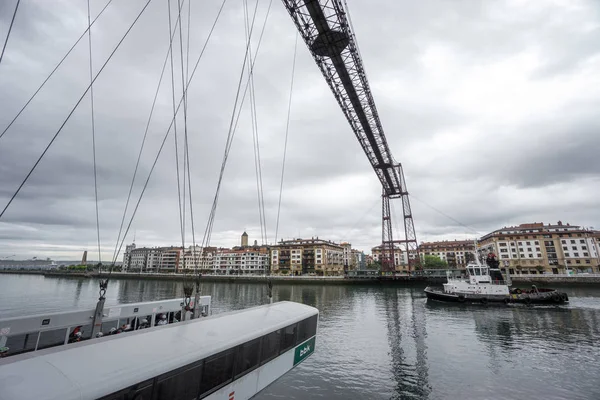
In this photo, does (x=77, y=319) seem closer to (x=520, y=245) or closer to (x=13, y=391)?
(x=13, y=391)

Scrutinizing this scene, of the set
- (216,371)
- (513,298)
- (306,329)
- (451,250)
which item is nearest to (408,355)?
(306,329)

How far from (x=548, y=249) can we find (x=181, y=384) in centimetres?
10773

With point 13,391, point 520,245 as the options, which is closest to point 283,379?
point 13,391

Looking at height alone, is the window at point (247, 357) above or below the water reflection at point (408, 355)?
above

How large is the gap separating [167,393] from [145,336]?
46.3 inches

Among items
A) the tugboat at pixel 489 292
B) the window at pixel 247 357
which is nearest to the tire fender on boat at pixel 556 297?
the tugboat at pixel 489 292

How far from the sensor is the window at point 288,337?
7.25m

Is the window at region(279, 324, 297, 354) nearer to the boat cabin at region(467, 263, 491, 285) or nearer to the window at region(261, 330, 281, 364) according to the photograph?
the window at region(261, 330, 281, 364)

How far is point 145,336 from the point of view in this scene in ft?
16.1

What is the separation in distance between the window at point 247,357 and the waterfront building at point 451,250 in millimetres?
128712

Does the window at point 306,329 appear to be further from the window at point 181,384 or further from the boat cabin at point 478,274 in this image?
the boat cabin at point 478,274

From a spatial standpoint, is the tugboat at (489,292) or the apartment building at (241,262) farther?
the apartment building at (241,262)

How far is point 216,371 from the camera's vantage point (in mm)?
5125

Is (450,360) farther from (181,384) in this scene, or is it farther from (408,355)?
(181,384)
